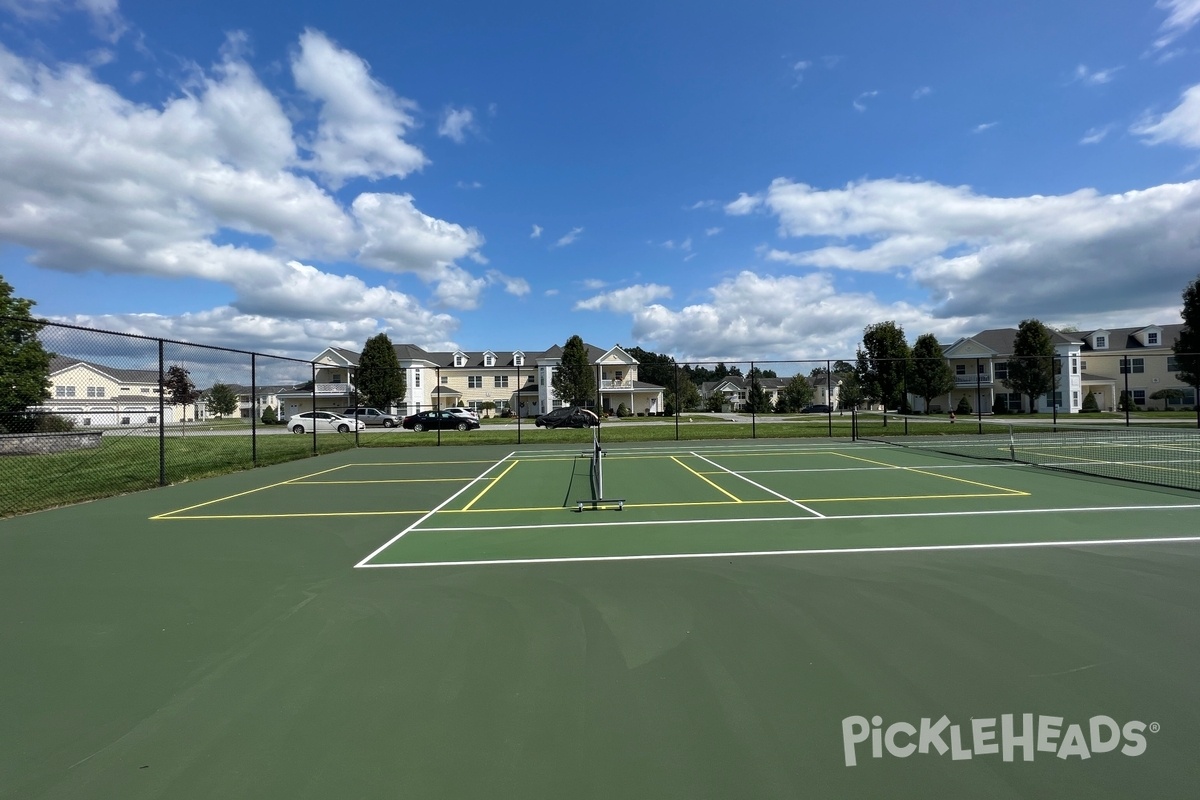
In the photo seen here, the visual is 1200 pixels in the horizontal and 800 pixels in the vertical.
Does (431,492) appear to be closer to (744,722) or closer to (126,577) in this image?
(126,577)

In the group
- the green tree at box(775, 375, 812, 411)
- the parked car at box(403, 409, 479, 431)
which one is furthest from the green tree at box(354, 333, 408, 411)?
the green tree at box(775, 375, 812, 411)

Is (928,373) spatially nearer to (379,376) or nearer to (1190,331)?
(1190,331)

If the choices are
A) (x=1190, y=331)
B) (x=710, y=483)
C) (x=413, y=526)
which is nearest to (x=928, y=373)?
(x=1190, y=331)

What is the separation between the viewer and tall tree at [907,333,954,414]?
46.2m

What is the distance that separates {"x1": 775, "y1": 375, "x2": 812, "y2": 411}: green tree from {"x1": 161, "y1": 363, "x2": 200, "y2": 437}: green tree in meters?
64.3

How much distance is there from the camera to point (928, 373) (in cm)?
4594

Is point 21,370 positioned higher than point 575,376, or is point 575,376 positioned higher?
point 575,376

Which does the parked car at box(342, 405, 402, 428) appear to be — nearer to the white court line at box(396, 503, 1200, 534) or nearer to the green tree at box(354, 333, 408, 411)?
the green tree at box(354, 333, 408, 411)

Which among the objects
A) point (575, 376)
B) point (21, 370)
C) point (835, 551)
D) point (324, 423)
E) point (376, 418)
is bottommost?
point (835, 551)

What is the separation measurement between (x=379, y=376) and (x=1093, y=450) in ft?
151

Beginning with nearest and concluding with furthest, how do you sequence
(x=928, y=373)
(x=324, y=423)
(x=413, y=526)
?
1. (x=413, y=526)
2. (x=324, y=423)
3. (x=928, y=373)

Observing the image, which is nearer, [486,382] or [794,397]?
[486,382]

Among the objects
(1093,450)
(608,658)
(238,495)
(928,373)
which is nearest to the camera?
(608,658)

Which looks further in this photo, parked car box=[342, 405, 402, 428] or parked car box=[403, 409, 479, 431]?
parked car box=[342, 405, 402, 428]
